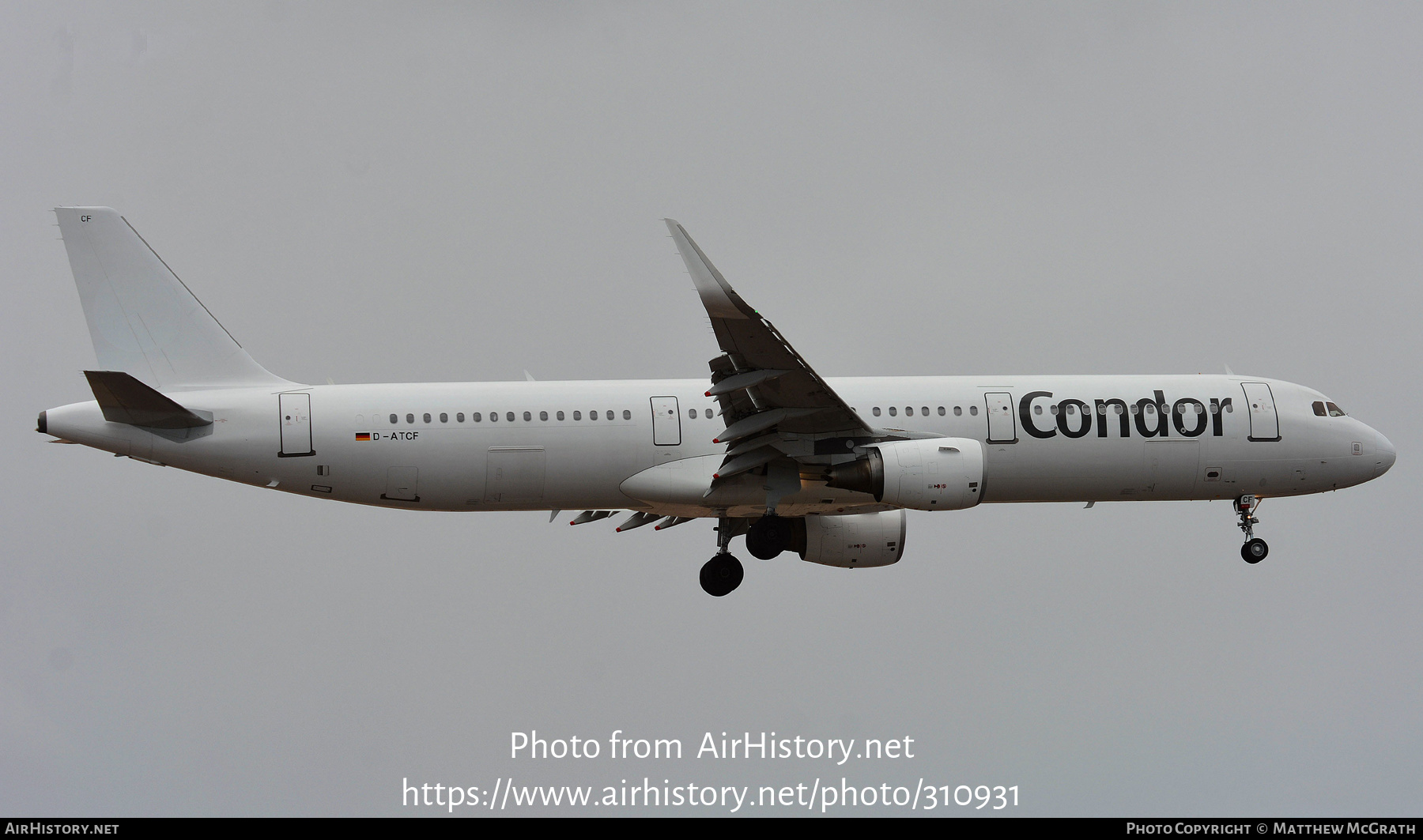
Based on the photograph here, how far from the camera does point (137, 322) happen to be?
32.4 m

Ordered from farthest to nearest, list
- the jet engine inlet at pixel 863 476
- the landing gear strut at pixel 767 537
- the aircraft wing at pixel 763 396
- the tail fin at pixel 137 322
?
1. the landing gear strut at pixel 767 537
2. the tail fin at pixel 137 322
3. the jet engine inlet at pixel 863 476
4. the aircraft wing at pixel 763 396

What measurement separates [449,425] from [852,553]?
1099 cm

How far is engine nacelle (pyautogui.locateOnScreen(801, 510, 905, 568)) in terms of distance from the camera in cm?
3594

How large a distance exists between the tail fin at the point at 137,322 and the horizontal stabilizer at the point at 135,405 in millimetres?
1950

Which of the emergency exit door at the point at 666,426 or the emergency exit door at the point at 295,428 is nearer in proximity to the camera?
the emergency exit door at the point at 295,428

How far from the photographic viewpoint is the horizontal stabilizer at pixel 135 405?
29.1 metres

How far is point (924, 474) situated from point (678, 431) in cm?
572

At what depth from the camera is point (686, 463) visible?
32125 mm

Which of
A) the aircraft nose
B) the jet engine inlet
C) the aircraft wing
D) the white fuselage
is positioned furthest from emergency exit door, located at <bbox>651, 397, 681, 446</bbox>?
the aircraft nose

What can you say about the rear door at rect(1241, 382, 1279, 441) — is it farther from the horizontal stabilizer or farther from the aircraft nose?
the horizontal stabilizer

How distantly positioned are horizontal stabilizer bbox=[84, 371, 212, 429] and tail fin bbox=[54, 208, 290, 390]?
1.95m

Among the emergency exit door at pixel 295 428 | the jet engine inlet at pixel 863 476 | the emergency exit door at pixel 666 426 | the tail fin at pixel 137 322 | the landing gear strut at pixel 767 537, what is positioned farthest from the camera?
the landing gear strut at pixel 767 537

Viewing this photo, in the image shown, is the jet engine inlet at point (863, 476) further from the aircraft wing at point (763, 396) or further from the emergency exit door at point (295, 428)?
the emergency exit door at point (295, 428)

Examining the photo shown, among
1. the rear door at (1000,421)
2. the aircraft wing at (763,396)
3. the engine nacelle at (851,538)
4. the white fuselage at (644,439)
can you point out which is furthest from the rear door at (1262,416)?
the aircraft wing at (763,396)
